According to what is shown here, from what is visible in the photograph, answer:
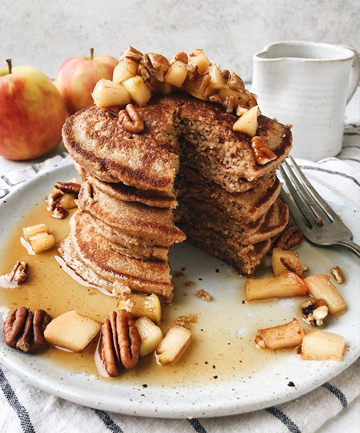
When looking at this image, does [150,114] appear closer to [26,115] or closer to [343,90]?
[26,115]

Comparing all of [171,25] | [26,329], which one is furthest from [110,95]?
[171,25]

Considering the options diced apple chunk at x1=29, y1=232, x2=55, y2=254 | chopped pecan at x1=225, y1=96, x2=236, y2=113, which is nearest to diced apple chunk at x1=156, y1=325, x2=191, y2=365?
diced apple chunk at x1=29, y1=232, x2=55, y2=254

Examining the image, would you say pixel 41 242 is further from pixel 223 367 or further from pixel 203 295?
pixel 223 367

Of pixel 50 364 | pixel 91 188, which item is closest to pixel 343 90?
pixel 91 188

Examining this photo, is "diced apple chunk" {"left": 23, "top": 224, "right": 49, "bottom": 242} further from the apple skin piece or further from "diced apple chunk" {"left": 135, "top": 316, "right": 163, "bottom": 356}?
the apple skin piece

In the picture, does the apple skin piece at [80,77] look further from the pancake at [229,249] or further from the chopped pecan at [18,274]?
the chopped pecan at [18,274]

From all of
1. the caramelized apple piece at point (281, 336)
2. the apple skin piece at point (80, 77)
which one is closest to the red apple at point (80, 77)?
the apple skin piece at point (80, 77)

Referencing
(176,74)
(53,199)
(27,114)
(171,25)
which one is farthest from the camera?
(171,25)
